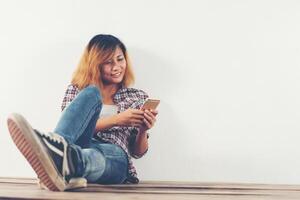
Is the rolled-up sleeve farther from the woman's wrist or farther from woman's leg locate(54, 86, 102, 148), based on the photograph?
woman's leg locate(54, 86, 102, 148)

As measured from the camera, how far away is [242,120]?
1964mm

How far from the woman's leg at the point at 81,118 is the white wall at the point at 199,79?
645 millimetres

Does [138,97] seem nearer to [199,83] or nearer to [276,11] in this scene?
[199,83]

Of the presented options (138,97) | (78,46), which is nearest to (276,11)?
(138,97)

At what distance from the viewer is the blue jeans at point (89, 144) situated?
1249 mm

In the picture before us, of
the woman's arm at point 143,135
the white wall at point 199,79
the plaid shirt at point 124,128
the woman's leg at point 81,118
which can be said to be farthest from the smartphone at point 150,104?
the white wall at point 199,79

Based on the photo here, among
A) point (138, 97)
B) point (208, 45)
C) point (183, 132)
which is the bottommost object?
point (183, 132)

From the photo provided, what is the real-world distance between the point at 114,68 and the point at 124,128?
26 cm

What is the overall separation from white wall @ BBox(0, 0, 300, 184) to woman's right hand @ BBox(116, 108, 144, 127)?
1.35ft

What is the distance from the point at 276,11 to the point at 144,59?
643 mm

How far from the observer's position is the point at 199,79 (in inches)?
79.2

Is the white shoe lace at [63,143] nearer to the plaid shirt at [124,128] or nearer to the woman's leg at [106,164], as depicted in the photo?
the woman's leg at [106,164]

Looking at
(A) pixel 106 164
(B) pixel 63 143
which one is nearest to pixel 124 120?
(A) pixel 106 164

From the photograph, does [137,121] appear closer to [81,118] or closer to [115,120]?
[115,120]
